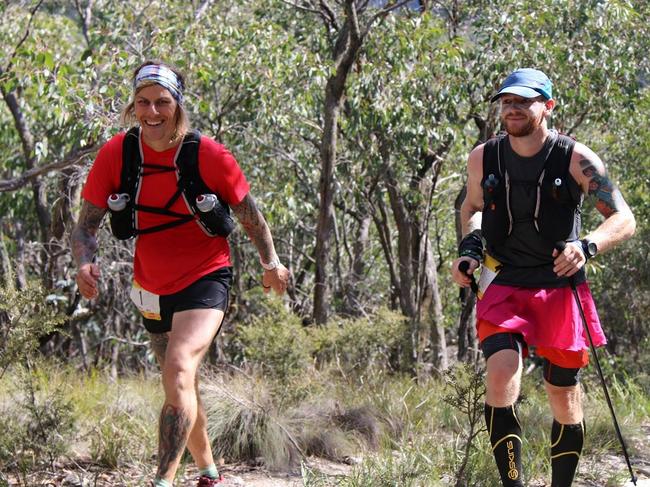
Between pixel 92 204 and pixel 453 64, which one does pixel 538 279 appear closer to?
pixel 92 204

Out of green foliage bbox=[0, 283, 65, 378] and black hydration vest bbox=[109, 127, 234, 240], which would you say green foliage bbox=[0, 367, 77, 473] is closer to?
green foliage bbox=[0, 283, 65, 378]

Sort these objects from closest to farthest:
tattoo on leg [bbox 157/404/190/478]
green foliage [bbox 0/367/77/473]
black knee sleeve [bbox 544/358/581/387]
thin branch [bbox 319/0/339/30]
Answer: tattoo on leg [bbox 157/404/190/478] < black knee sleeve [bbox 544/358/581/387] < green foliage [bbox 0/367/77/473] < thin branch [bbox 319/0/339/30]

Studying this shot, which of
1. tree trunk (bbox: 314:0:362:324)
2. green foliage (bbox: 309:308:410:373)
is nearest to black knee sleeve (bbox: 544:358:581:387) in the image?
green foliage (bbox: 309:308:410:373)

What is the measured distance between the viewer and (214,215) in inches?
174

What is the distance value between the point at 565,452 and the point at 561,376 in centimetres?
36

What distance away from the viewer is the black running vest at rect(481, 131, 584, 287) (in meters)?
4.44

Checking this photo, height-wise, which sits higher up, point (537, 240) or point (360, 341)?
point (537, 240)

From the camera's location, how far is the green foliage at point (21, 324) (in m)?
5.08

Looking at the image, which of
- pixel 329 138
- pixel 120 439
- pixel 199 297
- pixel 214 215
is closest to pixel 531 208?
pixel 214 215

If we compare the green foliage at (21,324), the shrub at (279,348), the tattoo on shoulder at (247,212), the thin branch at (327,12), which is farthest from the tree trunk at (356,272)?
the tattoo on shoulder at (247,212)

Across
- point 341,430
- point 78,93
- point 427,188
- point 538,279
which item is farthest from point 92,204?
point 427,188

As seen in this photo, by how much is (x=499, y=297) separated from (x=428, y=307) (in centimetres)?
665

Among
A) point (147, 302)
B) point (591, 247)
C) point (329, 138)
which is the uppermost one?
point (329, 138)

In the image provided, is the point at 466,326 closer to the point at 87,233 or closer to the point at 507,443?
the point at 507,443
